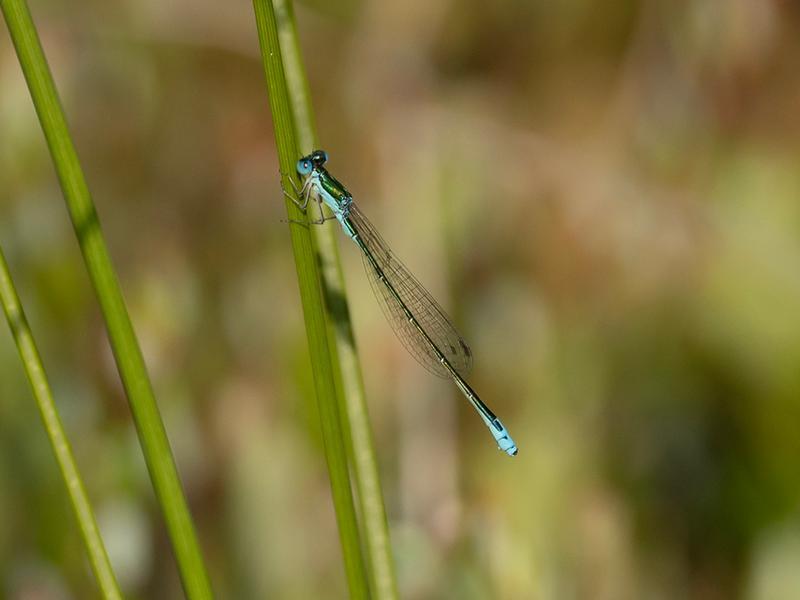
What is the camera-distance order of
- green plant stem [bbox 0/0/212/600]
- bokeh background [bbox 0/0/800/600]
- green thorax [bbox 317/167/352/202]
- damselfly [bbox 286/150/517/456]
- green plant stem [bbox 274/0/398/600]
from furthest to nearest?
bokeh background [bbox 0/0/800/600]
damselfly [bbox 286/150/517/456]
green thorax [bbox 317/167/352/202]
green plant stem [bbox 274/0/398/600]
green plant stem [bbox 0/0/212/600]

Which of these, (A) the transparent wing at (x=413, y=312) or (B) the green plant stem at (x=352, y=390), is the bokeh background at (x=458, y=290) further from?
(B) the green plant stem at (x=352, y=390)

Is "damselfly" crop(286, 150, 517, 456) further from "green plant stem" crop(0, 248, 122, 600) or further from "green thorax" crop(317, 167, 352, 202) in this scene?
"green plant stem" crop(0, 248, 122, 600)

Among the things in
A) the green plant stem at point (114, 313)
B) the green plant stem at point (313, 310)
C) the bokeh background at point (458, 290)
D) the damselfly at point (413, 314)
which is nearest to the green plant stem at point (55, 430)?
the green plant stem at point (114, 313)

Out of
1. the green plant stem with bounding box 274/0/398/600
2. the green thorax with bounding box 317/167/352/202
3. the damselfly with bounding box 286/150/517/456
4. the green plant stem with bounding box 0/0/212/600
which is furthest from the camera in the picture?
the damselfly with bounding box 286/150/517/456

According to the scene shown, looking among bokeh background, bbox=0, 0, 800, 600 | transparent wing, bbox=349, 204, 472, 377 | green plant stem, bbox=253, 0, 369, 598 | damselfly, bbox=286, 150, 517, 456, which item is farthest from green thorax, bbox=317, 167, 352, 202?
green plant stem, bbox=253, 0, 369, 598

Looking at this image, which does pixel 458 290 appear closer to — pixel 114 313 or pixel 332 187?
pixel 332 187

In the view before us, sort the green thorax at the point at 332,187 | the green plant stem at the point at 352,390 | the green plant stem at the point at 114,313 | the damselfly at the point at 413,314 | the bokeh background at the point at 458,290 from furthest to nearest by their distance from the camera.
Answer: the bokeh background at the point at 458,290 < the damselfly at the point at 413,314 < the green thorax at the point at 332,187 < the green plant stem at the point at 352,390 < the green plant stem at the point at 114,313

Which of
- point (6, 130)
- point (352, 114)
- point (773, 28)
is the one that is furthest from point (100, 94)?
point (773, 28)
